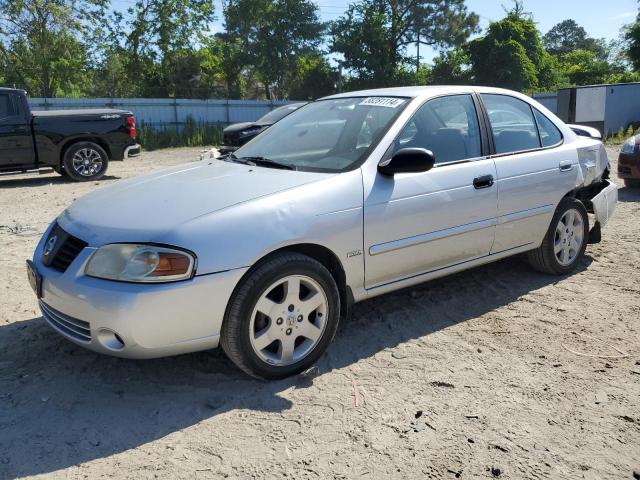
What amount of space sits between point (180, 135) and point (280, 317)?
22261mm

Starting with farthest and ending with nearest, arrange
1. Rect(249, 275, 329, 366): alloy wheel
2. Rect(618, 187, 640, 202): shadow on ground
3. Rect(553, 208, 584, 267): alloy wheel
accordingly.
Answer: Rect(618, 187, 640, 202): shadow on ground
Rect(553, 208, 584, 267): alloy wheel
Rect(249, 275, 329, 366): alloy wheel

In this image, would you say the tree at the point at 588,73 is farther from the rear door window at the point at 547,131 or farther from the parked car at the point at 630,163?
the rear door window at the point at 547,131

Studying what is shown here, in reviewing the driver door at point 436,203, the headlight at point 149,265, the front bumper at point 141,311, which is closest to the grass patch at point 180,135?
the driver door at point 436,203

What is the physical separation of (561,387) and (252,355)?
5.60 feet

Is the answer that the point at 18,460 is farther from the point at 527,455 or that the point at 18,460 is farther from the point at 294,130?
the point at 294,130

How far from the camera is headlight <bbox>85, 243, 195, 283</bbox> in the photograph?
9.30ft

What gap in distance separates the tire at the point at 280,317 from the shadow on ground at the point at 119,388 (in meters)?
0.14

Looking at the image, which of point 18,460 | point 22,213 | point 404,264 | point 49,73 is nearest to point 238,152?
point 404,264

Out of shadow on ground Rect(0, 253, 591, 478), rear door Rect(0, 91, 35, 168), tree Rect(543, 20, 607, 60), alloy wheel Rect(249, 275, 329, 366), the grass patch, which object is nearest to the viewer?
shadow on ground Rect(0, 253, 591, 478)

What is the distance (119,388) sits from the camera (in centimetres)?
315

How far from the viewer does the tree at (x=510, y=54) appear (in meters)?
38.0

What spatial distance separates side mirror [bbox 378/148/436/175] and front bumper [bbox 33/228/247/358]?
1.20m

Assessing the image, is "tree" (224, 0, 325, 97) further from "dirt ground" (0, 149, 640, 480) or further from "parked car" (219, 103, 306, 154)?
"dirt ground" (0, 149, 640, 480)

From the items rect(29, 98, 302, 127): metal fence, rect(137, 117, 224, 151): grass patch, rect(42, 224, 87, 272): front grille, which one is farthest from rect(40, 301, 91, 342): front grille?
rect(29, 98, 302, 127): metal fence
